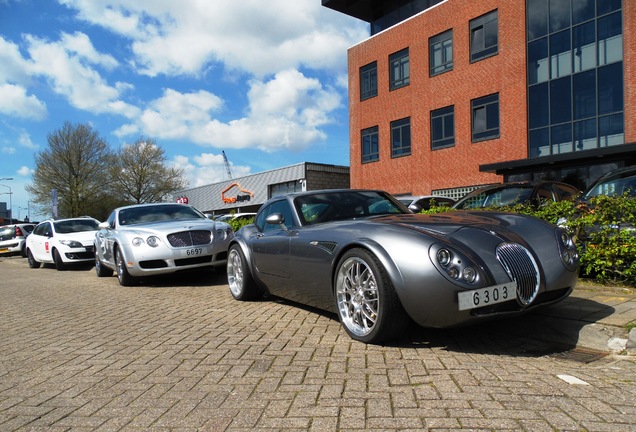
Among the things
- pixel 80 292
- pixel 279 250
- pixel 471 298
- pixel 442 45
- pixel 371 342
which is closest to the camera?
pixel 471 298

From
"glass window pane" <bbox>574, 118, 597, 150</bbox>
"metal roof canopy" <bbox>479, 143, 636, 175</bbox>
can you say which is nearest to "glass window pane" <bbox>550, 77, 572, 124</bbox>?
"glass window pane" <bbox>574, 118, 597, 150</bbox>

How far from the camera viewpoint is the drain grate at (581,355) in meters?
3.41

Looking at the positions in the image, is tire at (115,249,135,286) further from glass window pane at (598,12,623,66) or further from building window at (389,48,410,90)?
building window at (389,48,410,90)

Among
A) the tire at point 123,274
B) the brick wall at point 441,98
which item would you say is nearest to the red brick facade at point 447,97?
the brick wall at point 441,98

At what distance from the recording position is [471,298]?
3.22m

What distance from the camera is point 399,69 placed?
25.7m

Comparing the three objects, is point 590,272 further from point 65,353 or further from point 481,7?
point 481,7

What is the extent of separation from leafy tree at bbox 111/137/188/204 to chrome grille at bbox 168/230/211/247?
41.0 meters

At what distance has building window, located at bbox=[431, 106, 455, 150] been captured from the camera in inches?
910

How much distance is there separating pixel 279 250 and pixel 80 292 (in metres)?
4.46

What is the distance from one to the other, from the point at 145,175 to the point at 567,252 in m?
48.3

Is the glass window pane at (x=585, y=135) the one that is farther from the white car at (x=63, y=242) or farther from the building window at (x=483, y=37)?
the white car at (x=63, y=242)

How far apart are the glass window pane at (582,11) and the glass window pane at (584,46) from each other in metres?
0.23

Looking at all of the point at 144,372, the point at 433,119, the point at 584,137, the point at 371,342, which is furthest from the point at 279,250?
the point at 433,119
